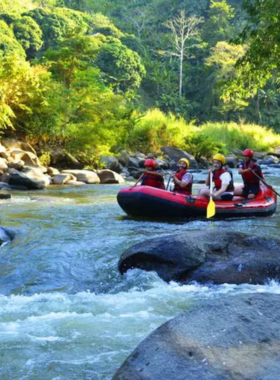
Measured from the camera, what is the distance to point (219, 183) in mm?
8117

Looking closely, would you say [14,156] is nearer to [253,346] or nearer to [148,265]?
[148,265]

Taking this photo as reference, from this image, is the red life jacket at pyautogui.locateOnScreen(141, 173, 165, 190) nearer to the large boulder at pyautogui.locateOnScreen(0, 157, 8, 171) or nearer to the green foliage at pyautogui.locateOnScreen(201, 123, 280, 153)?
the large boulder at pyautogui.locateOnScreen(0, 157, 8, 171)

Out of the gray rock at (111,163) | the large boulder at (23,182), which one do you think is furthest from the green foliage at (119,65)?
the large boulder at (23,182)

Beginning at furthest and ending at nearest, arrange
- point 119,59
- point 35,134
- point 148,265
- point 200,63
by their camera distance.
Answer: point 200,63 < point 119,59 < point 35,134 < point 148,265

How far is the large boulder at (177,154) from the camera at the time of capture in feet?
61.2

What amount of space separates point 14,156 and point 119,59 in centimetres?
→ 2086

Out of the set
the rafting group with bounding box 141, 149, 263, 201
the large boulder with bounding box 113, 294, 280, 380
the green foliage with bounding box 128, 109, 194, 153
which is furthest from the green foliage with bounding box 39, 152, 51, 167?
the large boulder with bounding box 113, 294, 280, 380

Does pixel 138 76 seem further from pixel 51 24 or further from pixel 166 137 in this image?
pixel 166 137

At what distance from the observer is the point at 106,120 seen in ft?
52.0

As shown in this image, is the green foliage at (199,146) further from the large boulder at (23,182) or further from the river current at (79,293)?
the river current at (79,293)

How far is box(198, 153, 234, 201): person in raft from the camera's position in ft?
26.2

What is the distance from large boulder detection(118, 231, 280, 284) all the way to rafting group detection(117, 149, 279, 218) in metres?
2.35

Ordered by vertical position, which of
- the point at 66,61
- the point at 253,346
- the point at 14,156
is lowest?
the point at 14,156

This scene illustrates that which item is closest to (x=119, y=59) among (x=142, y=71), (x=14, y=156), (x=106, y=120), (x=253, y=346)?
(x=142, y=71)
